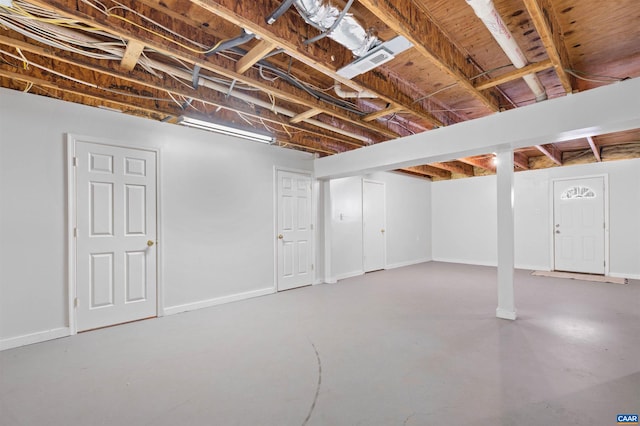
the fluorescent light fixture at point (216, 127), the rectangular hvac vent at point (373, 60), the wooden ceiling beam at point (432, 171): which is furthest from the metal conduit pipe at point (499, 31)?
the wooden ceiling beam at point (432, 171)

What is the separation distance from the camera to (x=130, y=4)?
73.0 inches

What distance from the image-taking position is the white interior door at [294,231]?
4.79 metres

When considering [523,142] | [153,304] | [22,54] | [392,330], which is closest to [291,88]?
[22,54]

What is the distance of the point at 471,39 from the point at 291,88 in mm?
1563

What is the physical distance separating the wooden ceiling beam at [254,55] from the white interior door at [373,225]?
430 centimetres

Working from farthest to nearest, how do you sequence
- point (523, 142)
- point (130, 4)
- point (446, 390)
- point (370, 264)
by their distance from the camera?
point (370, 264), point (523, 142), point (446, 390), point (130, 4)

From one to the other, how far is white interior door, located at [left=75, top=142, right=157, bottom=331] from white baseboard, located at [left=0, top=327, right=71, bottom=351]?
0.13 meters

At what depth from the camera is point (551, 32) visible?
1929 mm

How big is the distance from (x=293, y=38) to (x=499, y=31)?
1334 millimetres

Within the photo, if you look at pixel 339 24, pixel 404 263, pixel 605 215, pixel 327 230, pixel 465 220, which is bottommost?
pixel 404 263

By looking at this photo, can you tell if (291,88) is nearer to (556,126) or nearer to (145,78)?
(145,78)

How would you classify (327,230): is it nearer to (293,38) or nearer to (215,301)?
(215,301)

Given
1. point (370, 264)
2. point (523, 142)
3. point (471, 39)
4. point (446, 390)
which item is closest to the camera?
point (446, 390)

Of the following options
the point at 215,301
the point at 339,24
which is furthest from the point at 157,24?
the point at 215,301
